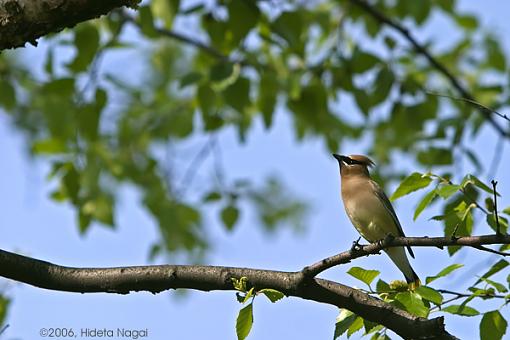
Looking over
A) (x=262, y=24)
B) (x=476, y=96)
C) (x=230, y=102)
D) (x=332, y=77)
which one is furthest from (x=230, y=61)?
(x=476, y=96)

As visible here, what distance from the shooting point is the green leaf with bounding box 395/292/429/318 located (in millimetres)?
4098

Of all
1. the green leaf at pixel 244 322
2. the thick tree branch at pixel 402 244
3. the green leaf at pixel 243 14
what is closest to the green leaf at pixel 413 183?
the thick tree branch at pixel 402 244

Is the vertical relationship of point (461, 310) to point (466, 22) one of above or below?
below

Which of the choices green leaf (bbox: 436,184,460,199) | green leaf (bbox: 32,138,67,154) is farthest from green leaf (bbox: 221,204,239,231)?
A: green leaf (bbox: 436,184,460,199)

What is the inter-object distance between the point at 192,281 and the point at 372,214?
295 centimetres

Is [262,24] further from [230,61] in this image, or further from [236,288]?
[236,288]

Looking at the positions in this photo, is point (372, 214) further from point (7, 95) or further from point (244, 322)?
point (7, 95)

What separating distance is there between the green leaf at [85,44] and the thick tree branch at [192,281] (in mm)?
3578

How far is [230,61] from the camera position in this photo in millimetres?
7879

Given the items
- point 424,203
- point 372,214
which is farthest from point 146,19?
point 424,203

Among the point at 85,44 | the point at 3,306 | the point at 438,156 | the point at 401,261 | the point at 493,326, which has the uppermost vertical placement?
the point at 85,44

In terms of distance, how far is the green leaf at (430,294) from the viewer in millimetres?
4137

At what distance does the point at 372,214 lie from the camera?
23.1 feet

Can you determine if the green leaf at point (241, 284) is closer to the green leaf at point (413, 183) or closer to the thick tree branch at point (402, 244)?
the thick tree branch at point (402, 244)
